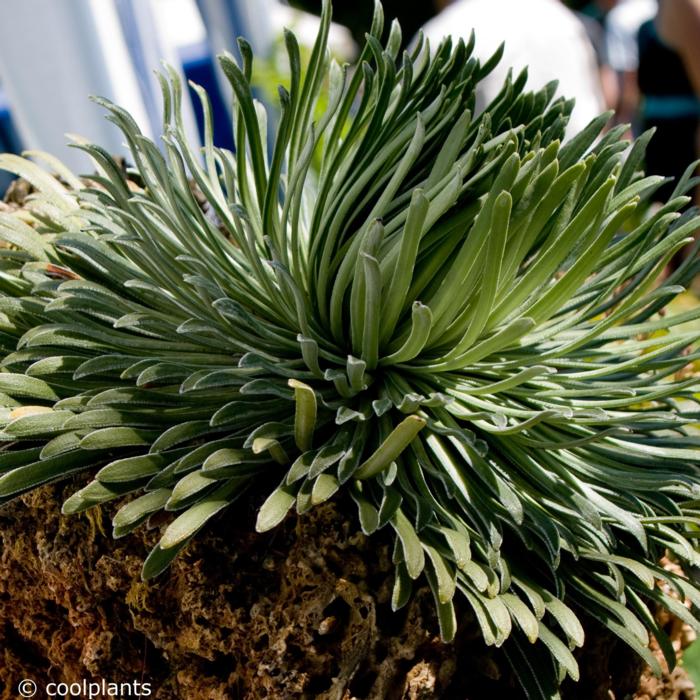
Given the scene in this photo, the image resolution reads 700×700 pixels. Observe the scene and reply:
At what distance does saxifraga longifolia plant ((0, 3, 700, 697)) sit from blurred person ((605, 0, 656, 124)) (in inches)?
165

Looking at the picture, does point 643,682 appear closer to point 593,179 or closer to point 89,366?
point 593,179

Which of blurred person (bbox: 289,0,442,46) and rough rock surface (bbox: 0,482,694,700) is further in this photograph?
blurred person (bbox: 289,0,442,46)

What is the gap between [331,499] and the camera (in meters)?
0.99

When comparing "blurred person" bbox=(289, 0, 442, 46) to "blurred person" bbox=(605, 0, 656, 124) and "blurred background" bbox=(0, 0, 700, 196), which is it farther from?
"blurred background" bbox=(0, 0, 700, 196)

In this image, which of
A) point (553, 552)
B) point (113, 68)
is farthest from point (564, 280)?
point (113, 68)

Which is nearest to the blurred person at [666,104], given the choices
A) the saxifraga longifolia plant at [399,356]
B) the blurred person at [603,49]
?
the blurred person at [603,49]

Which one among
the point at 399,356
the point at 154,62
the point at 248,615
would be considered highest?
the point at 154,62

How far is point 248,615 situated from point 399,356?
33 centimetres

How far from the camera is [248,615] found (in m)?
0.96

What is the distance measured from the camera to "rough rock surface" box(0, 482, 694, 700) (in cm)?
94

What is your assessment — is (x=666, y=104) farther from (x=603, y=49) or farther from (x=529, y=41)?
(x=603, y=49)

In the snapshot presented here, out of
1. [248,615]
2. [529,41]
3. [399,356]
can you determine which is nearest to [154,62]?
[529,41]

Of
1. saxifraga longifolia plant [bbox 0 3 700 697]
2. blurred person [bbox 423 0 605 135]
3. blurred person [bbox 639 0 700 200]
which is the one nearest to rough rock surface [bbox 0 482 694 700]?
saxifraga longifolia plant [bbox 0 3 700 697]

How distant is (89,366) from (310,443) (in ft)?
0.86
